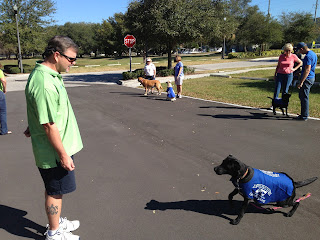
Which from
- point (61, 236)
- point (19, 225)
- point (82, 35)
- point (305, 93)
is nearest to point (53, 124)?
point (61, 236)

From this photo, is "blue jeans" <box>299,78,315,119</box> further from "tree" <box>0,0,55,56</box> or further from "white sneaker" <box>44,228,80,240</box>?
"tree" <box>0,0,55,56</box>

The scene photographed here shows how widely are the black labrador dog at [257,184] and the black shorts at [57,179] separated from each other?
1.57 meters

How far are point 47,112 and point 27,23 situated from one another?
Result: 29.2m

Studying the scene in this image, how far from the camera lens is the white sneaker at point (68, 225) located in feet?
9.41

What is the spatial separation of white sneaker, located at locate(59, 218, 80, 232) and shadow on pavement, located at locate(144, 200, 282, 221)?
863 millimetres

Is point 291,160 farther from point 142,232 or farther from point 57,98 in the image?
point 57,98

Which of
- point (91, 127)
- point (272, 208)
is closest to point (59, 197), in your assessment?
point (272, 208)

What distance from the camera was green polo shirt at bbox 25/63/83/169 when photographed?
7.25 ft

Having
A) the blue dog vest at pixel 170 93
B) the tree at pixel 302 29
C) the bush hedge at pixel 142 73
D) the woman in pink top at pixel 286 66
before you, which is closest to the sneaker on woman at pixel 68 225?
the woman in pink top at pixel 286 66

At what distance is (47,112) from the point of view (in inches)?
87.1

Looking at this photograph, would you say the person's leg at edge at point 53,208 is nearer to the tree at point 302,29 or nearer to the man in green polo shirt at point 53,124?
the man in green polo shirt at point 53,124

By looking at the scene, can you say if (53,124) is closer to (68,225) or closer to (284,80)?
(68,225)

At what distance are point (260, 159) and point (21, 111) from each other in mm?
8198

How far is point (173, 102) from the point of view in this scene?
411 inches
